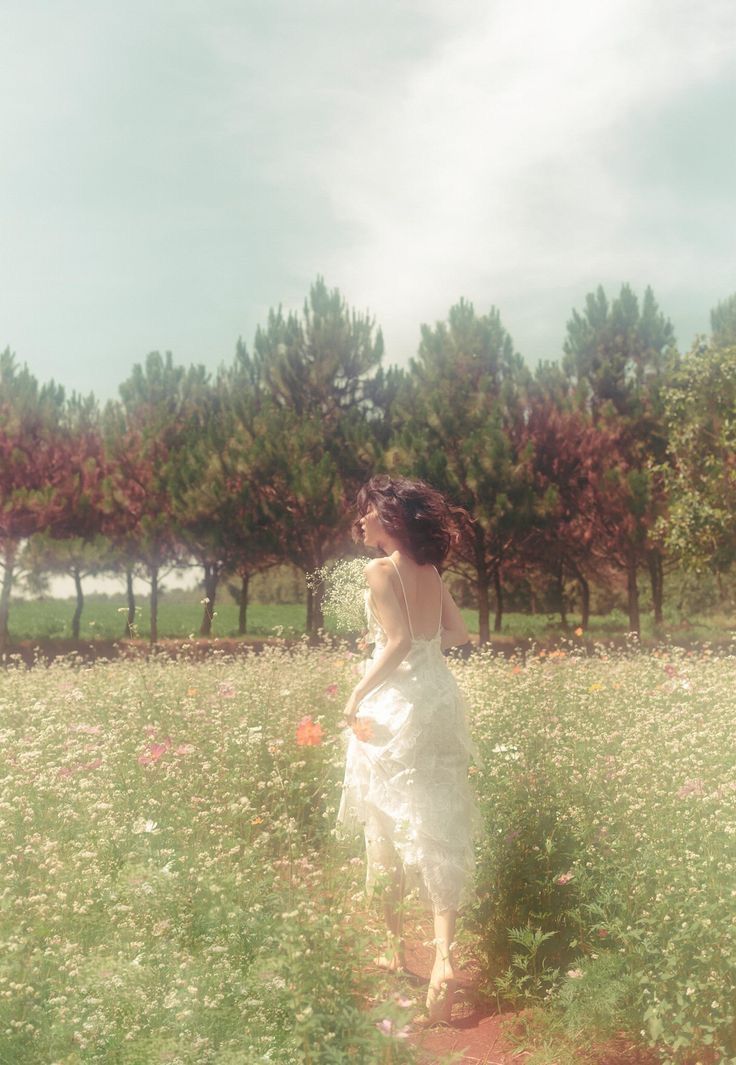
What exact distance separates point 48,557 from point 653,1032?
27069mm

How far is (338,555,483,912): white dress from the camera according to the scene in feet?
14.4

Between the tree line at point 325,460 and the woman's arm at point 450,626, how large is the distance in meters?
18.2

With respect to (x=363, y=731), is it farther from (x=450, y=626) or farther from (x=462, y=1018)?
(x=462, y=1018)

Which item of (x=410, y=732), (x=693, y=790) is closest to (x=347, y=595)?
(x=410, y=732)

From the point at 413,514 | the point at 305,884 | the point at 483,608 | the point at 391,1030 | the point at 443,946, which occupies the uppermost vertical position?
the point at 413,514

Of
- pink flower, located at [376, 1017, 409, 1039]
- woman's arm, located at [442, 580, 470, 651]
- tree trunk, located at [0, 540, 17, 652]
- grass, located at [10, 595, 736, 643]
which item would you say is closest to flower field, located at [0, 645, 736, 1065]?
pink flower, located at [376, 1017, 409, 1039]

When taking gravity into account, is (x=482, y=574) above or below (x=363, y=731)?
above

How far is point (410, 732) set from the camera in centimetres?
445

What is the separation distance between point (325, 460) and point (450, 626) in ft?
67.3

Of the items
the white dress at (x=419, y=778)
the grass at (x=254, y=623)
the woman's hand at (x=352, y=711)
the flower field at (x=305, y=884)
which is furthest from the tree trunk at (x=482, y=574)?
the woman's hand at (x=352, y=711)

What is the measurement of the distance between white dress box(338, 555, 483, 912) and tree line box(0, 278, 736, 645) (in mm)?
18622

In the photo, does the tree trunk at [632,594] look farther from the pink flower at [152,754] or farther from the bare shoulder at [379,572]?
the bare shoulder at [379,572]

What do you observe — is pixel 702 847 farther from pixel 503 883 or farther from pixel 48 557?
pixel 48 557

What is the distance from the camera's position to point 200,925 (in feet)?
12.7
